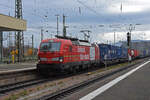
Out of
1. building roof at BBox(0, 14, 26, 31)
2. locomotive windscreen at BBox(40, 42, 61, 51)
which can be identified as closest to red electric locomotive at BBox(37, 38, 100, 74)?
locomotive windscreen at BBox(40, 42, 61, 51)

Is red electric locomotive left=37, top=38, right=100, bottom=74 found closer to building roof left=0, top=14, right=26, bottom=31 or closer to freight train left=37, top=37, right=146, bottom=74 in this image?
freight train left=37, top=37, right=146, bottom=74

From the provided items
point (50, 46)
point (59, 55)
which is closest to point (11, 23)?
point (50, 46)

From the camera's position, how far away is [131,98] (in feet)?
30.7

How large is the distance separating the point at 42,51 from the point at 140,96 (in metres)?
10.0

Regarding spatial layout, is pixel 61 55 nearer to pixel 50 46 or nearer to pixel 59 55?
pixel 59 55

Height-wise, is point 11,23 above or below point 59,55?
above

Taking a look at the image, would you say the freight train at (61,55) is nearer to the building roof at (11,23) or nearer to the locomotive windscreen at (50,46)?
the locomotive windscreen at (50,46)

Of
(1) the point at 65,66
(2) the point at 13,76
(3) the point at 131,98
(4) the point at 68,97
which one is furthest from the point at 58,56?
(3) the point at 131,98

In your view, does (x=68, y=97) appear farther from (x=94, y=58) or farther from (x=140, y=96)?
(x=94, y=58)

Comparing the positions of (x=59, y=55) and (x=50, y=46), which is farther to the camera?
(x=50, y=46)

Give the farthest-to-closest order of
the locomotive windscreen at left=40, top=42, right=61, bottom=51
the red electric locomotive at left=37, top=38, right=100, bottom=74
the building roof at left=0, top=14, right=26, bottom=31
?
1. the building roof at left=0, top=14, right=26, bottom=31
2. the locomotive windscreen at left=40, top=42, right=61, bottom=51
3. the red electric locomotive at left=37, top=38, right=100, bottom=74

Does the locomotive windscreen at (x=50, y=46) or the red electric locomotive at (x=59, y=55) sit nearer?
the red electric locomotive at (x=59, y=55)

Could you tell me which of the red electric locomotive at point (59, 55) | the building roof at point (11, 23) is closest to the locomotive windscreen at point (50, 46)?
the red electric locomotive at point (59, 55)

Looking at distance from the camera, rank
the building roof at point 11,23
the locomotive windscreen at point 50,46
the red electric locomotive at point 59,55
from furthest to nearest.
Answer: the building roof at point 11,23, the locomotive windscreen at point 50,46, the red electric locomotive at point 59,55
